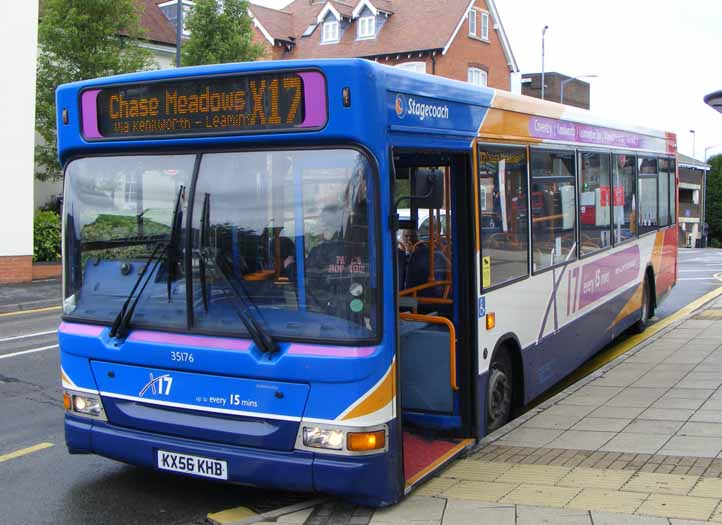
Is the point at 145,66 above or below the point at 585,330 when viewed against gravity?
above

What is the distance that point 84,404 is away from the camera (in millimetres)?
5828

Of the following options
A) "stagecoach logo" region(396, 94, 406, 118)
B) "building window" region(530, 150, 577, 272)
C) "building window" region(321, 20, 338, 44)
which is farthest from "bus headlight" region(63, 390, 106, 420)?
"building window" region(321, 20, 338, 44)

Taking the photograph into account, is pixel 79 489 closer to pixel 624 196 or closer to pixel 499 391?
pixel 499 391

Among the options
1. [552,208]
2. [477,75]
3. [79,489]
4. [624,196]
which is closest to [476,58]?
[477,75]

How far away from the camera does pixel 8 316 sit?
16750mm

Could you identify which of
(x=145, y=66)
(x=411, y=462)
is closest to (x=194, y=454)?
(x=411, y=462)

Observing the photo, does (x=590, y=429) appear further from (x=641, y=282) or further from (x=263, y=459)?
(x=641, y=282)

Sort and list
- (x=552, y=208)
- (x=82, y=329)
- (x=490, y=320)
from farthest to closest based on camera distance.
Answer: (x=552, y=208), (x=490, y=320), (x=82, y=329)

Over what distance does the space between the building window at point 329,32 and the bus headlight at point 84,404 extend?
49671 millimetres

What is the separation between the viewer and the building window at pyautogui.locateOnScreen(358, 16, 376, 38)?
5228cm

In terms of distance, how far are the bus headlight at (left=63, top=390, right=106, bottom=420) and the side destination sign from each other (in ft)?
5.80

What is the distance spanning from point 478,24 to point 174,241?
164 feet

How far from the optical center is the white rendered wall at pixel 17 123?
69.2 ft

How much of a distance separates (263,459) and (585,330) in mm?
5427
